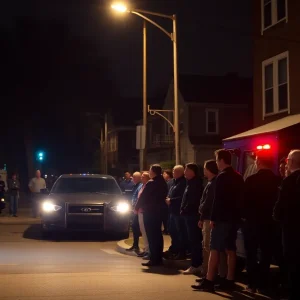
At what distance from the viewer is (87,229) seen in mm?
16969

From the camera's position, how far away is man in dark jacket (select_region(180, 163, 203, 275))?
10805 mm

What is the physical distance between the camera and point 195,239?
10.8 meters

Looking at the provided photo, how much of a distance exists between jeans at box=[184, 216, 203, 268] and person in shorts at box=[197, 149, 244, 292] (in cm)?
161

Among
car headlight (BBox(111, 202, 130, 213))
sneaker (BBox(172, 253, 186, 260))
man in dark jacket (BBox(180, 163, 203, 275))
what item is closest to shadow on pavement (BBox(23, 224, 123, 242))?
car headlight (BBox(111, 202, 130, 213))

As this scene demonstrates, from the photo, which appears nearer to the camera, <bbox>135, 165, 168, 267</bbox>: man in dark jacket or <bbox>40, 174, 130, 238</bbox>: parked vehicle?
<bbox>135, 165, 168, 267</bbox>: man in dark jacket

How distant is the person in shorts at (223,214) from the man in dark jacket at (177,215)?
9.18 ft

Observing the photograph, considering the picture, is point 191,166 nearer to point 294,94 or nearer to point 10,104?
point 294,94

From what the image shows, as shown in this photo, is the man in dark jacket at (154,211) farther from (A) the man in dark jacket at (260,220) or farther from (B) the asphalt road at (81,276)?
(A) the man in dark jacket at (260,220)

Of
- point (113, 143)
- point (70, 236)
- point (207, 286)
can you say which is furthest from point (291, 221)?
point (113, 143)

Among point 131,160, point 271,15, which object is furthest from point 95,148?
point 271,15

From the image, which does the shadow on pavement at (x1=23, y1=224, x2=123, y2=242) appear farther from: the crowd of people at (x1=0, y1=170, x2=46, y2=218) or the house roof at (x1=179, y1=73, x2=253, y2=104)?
the house roof at (x1=179, y1=73, x2=253, y2=104)

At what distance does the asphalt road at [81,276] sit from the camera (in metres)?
8.85

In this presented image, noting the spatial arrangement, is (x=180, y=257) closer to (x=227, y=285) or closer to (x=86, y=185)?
(x=227, y=285)

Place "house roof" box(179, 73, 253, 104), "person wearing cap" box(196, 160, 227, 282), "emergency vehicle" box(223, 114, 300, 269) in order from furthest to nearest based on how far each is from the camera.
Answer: "house roof" box(179, 73, 253, 104) < "emergency vehicle" box(223, 114, 300, 269) < "person wearing cap" box(196, 160, 227, 282)
